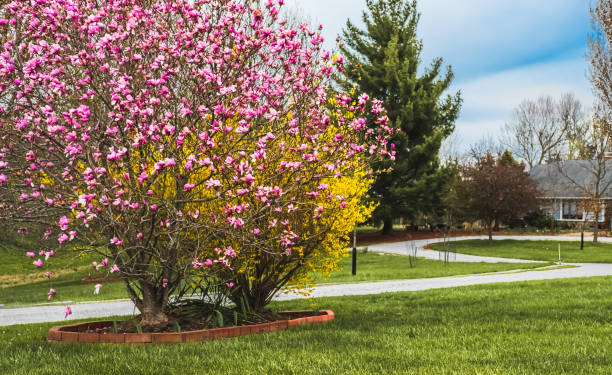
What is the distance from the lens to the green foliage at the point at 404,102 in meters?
34.8

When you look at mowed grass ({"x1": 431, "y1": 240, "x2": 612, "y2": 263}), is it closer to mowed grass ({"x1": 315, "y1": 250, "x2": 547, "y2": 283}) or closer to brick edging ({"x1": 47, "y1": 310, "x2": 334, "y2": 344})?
mowed grass ({"x1": 315, "y1": 250, "x2": 547, "y2": 283})

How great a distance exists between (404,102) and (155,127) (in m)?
31.6

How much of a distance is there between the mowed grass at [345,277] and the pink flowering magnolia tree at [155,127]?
311 inches

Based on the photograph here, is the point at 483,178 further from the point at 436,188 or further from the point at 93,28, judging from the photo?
the point at 93,28

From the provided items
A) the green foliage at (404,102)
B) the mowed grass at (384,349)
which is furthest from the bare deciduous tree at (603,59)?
the green foliage at (404,102)

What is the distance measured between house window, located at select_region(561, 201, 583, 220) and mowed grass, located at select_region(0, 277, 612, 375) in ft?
139

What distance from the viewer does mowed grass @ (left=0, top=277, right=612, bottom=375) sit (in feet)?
16.7

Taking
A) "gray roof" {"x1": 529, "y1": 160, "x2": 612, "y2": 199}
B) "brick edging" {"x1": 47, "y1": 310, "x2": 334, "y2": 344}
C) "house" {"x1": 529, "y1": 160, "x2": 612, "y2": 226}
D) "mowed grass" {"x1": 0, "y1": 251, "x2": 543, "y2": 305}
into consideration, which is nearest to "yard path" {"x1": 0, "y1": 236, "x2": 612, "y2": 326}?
"mowed grass" {"x1": 0, "y1": 251, "x2": 543, "y2": 305}

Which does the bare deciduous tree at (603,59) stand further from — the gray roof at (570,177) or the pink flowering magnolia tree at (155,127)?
the gray roof at (570,177)

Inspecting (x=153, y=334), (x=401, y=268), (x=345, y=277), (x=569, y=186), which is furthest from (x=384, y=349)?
(x=569, y=186)

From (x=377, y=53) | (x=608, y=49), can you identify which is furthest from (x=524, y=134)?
(x=608, y=49)

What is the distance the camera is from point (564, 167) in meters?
49.7

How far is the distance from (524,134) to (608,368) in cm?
5693

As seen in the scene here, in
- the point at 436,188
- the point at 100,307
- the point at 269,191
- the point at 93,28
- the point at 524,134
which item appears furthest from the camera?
the point at 524,134
